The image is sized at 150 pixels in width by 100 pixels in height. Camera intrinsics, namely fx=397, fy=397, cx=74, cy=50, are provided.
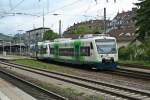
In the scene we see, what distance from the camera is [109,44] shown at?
34938 mm

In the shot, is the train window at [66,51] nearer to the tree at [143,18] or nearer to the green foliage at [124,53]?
the green foliage at [124,53]

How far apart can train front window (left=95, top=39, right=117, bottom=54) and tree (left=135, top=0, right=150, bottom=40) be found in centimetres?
1296

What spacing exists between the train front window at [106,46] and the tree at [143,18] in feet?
42.5

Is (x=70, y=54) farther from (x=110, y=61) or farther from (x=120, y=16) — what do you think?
(x=120, y=16)

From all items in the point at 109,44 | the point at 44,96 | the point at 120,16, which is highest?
the point at 120,16

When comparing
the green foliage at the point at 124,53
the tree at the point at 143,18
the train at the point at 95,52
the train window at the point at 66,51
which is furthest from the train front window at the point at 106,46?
the green foliage at the point at 124,53

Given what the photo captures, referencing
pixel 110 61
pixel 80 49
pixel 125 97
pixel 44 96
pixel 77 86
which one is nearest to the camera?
pixel 125 97

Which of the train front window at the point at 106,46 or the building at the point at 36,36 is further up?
the building at the point at 36,36

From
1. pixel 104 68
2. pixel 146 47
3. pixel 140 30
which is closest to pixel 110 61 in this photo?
pixel 104 68

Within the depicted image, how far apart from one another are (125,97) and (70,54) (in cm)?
2477

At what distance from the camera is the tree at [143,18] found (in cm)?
4697

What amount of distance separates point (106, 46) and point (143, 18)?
14.6 meters

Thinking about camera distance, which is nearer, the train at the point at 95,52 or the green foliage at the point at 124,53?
the train at the point at 95,52

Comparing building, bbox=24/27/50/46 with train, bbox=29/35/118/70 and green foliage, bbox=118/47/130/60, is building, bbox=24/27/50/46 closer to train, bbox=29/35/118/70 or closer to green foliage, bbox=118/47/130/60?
green foliage, bbox=118/47/130/60
